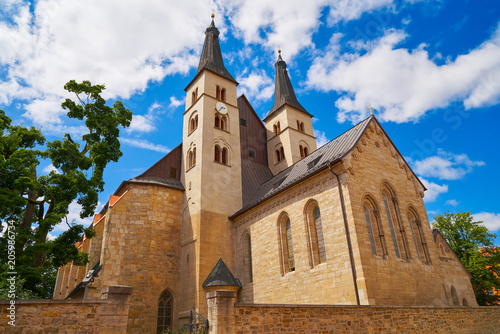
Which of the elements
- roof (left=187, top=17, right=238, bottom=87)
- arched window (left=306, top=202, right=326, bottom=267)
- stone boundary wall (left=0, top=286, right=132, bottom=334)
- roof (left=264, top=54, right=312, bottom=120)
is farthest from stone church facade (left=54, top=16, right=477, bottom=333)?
stone boundary wall (left=0, top=286, right=132, bottom=334)

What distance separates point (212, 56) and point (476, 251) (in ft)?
101

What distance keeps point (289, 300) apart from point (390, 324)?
17.7ft

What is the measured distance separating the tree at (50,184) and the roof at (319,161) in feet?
31.1

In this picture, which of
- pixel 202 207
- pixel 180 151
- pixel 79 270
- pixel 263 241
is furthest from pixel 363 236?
pixel 79 270

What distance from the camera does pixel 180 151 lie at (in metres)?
25.9

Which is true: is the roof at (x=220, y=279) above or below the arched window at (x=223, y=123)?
below

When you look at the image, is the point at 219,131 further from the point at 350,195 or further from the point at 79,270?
the point at 79,270

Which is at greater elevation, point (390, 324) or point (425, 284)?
point (425, 284)

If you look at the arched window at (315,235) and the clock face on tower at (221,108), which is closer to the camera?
the arched window at (315,235)

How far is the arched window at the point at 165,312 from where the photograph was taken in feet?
61.1

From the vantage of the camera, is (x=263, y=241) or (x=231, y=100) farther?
(x=231, y=100)

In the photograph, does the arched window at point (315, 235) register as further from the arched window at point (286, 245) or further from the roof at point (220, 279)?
the roof at point (220, 279)

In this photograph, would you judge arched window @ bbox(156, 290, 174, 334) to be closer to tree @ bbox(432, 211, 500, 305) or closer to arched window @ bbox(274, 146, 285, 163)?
arched window @ bbox(274, 146, 285, 163)

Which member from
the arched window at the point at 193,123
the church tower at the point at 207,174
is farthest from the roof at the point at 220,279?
the arched window at the point at 193,123
